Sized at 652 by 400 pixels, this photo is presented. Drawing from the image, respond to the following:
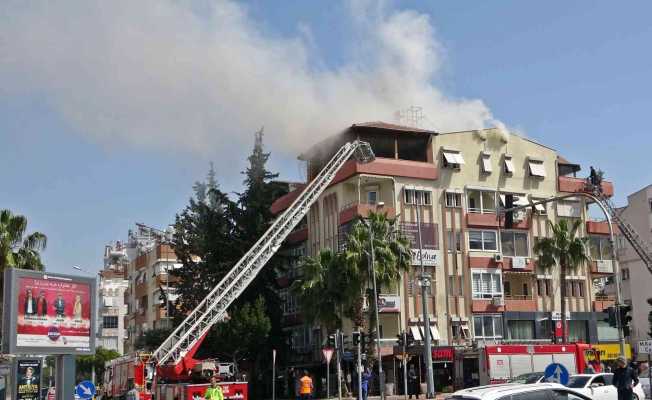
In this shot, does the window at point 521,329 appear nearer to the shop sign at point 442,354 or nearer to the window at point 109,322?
the shop sign at point 442,354

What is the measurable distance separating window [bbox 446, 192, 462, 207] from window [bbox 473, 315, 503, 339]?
26.3 ft

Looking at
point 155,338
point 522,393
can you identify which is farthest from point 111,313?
point 522,393

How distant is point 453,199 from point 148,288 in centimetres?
4339

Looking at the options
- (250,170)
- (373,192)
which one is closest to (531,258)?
(373,192)

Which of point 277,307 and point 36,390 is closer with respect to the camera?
point 36,390

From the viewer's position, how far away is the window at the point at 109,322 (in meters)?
116

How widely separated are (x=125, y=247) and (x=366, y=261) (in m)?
85.2

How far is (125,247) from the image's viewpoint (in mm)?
125000

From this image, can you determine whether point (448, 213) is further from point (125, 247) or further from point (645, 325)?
point (125, 247)

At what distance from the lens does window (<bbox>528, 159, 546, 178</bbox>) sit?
61781mm

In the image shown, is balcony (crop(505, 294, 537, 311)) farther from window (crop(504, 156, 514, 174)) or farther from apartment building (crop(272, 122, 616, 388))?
window (crop(504, 156, 514, 174))

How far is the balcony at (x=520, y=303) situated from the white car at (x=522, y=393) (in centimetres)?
4412

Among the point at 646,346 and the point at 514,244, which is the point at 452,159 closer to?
the point at 514,244

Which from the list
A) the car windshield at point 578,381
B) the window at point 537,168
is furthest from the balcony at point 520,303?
the car windshield at point 578,381
